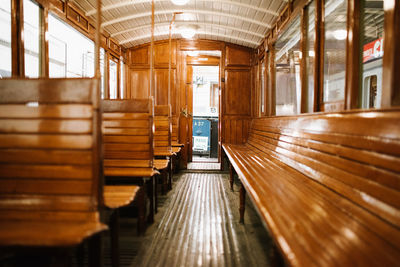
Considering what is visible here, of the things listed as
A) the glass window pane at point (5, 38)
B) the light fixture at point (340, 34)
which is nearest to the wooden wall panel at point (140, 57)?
the glass window pane at point (5, 38)

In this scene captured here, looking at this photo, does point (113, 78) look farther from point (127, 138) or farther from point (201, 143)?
point (201, 143)

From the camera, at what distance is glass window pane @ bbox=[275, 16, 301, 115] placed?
4320mm

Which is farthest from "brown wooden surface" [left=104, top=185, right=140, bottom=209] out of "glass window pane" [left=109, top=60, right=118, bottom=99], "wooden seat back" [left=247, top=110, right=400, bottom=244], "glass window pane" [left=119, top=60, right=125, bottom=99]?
"glass window pane" [left=119, top=60, right=125, bottom=99]

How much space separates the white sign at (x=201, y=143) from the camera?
388 inches

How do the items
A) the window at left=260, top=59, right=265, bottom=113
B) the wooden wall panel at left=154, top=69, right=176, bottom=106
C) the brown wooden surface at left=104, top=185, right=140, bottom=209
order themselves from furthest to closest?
1. the wooden wall panel at left=154, top=69, right=176, bottom=106
2. the window at left=260, top=59, right=265, bottom=113
3. the brown wooden surface at left=104, top=185, right=140, bottom=209

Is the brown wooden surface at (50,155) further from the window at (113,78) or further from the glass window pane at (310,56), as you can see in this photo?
the window at (113,78)

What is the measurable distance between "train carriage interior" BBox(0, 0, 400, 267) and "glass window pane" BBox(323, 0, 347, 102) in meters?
0.02

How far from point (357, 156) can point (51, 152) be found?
2.17m

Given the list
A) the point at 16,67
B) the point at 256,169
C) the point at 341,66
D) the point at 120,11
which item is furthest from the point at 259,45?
the point at 16,67

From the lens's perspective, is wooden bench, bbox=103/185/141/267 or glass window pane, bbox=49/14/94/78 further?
glass window pane, bbox=49/14/94/78

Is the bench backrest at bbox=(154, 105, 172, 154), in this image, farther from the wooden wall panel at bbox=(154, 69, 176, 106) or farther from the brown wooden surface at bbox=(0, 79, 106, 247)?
the brown wooden surface at bbox=(0, 79, 106, 247)

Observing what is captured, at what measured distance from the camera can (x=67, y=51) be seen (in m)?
→ 4.48

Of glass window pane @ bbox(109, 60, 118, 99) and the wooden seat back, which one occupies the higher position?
glass window pane @ bbox(109, 60, 118, 99)

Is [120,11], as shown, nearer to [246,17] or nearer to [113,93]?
[113,93]
